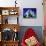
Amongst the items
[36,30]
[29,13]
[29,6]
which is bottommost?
[36,30]

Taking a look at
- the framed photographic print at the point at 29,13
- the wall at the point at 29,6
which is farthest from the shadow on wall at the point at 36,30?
the framed photographic print at the point at 29,13

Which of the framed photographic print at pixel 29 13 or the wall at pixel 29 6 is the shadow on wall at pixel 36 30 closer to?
Result: the wall at pixel 29 6

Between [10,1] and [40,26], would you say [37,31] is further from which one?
[10,1]

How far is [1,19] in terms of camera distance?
479 centimetres

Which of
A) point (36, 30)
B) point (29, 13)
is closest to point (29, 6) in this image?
point (29, 13)

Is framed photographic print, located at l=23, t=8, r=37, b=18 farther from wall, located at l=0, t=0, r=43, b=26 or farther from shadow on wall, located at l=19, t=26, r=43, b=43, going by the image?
shadow on wall, located at l=19, t=26, r=43, b=43

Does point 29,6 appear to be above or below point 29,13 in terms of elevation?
above

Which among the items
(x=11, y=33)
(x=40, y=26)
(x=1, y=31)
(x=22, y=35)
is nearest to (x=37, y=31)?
(x=40, y=26)

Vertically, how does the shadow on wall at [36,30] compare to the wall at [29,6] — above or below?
below

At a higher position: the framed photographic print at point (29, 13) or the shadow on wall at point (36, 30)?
the framed photographic print at point (29, 13)

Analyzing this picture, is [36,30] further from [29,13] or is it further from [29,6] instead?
[29,6]

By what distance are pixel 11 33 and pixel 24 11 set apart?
0.80 m

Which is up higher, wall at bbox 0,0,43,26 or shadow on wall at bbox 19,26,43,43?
wall at bbox 0,0,43,26


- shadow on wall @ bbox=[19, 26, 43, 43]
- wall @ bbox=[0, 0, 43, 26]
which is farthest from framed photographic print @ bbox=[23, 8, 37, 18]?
shadow on wall @ bbox=[19, 26, 43, 43]
